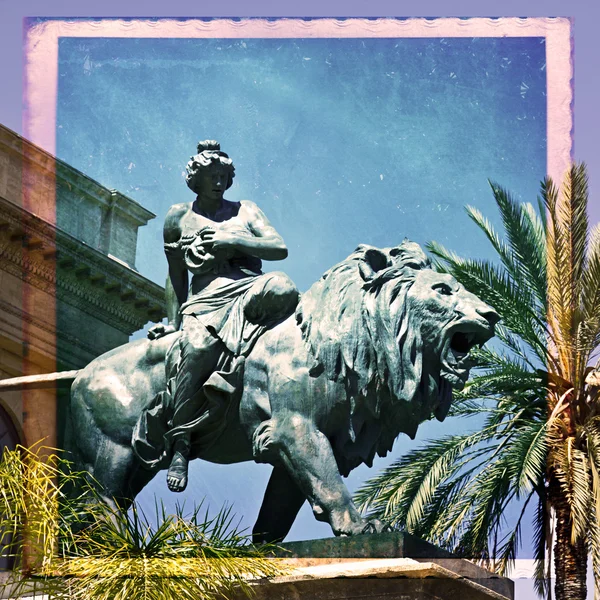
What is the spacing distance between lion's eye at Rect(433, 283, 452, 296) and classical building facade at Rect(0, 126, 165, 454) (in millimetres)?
14479

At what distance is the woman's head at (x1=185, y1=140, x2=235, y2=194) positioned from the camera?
42.3ft

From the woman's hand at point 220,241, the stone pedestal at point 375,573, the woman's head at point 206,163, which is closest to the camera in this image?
the stone pedestal at point 375,573

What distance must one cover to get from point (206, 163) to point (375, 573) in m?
3.59

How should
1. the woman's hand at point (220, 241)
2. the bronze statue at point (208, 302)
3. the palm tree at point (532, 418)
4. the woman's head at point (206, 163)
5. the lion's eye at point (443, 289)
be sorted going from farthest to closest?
the palm tree at point (532, 418) < the woman's head at point (206, 163) < the woman's hand at point (220, 241) < the bronze statue at point (208, 302) < the lion's eye at point (443, 289)

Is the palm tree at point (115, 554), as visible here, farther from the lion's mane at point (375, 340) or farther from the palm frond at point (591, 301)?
the palm frond at point (591, 301)

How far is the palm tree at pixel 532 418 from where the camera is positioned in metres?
21.7

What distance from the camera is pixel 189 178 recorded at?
13.0 m

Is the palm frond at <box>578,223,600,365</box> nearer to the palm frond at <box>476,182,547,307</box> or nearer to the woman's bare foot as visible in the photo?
the palm frond at <box>476,182,547,307</box>

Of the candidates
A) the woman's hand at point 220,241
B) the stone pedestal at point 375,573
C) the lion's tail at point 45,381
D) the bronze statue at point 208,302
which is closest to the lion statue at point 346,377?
the bronze statue at point 208,302

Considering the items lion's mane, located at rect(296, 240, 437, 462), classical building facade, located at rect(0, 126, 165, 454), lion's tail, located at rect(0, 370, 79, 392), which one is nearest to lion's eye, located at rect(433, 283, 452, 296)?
lion's mane, located at rect(296, 240, 437, 462)

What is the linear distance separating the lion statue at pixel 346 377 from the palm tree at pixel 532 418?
925cm

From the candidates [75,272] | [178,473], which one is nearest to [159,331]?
[178,473]

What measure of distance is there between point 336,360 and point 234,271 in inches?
52.2

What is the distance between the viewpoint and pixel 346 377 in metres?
11.8
